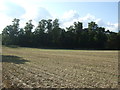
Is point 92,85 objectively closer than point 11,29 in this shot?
Yes

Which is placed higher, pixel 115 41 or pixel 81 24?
pixel 81 24

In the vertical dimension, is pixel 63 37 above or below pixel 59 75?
above

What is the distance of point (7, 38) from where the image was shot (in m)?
82.6

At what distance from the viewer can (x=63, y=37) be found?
82125 mm

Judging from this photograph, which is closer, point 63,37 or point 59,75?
point 59,75

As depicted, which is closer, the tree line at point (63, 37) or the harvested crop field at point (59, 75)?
the harvested crop field at point (59, 75)

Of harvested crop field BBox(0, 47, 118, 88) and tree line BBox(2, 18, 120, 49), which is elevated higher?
tree line BBox(2, 18, 120, 49)

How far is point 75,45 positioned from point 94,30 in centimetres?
1474

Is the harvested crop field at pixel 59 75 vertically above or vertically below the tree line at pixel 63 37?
below

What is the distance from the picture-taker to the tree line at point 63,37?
80188 millimetres

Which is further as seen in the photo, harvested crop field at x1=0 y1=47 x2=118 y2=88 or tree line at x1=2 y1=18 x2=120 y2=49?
tree line at x1=2 y1=18 x2=120 y2=49

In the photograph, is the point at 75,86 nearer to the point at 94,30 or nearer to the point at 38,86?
the point at 38,86

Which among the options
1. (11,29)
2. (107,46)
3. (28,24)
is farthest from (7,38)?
(107,46)

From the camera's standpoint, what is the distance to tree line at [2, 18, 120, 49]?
263ft
